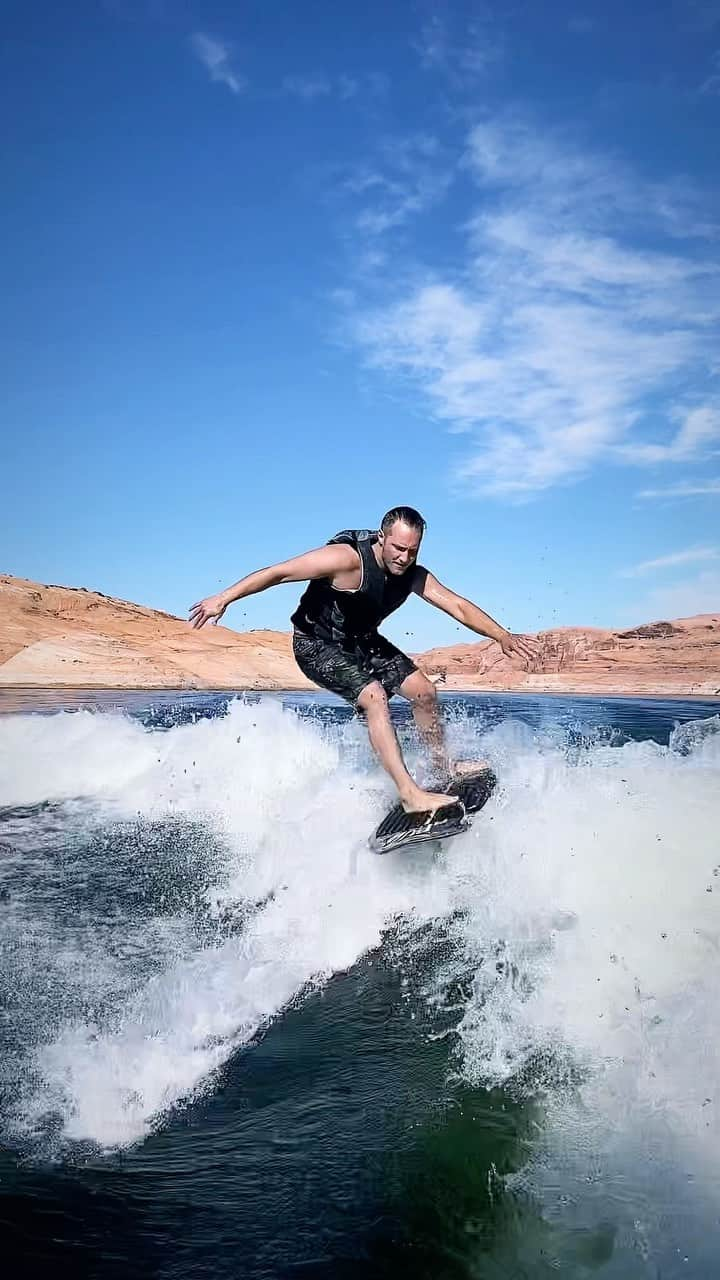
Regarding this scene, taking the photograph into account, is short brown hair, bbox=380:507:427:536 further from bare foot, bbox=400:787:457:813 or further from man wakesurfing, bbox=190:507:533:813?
bare foot, bbox=400:787:457:813

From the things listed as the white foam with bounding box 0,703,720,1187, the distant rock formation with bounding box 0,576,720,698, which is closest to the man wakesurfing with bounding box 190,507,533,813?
the white foam with bounding box 0,703,720,1187

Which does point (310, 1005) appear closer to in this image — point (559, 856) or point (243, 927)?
point (243, 927)

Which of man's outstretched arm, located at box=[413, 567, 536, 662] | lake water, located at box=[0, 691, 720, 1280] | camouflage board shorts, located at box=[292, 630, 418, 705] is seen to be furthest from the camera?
man's outstretched arm, located at box=[413, 567, 536, 662]

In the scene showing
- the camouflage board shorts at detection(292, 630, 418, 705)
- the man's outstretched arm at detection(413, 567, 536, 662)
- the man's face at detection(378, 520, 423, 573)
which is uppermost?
the man's face at detection(378, 520, 423, 573)

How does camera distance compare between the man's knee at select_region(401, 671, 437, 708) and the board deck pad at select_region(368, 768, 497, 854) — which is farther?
the man's knee at select_region(401, 671, 437, 708)

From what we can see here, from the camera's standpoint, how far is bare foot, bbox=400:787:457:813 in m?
4.32

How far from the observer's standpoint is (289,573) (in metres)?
4.21

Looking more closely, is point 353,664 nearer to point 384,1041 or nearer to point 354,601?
point 354,601

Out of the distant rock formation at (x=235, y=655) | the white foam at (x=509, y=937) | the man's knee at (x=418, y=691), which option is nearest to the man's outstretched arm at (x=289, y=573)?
the man's knee at (x=418, y=691)

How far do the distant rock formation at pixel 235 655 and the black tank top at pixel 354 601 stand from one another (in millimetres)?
14775

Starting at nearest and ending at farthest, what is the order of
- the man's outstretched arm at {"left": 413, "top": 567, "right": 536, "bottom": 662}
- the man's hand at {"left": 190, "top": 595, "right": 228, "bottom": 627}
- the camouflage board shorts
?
the man's hand at {"left": 190, "top": 595, "right": 228, "bottom": 627} → the camouflage board shorts → the man's outstretched arm at {"left": 413, "top": 567, "right": 536, "bottom": 662}

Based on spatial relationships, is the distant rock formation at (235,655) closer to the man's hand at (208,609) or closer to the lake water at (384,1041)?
the lake water at (384,1041)

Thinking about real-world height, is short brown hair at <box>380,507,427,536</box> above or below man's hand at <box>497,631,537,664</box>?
above

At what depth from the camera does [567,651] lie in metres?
25.3
